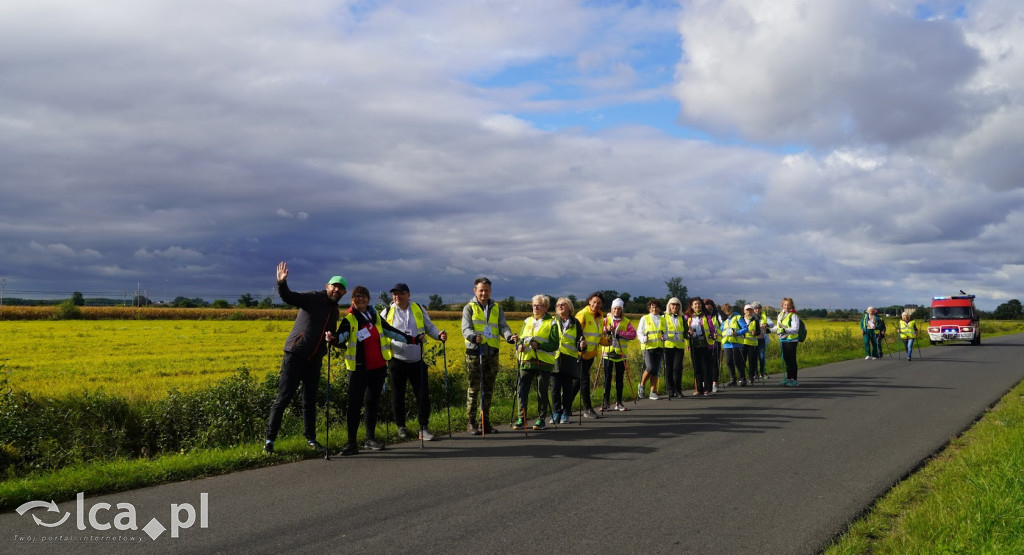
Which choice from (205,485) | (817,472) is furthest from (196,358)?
(817,472)

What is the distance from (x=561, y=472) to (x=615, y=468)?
0.61 meters

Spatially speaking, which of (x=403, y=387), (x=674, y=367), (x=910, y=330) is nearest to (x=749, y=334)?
(x=674, y=367)

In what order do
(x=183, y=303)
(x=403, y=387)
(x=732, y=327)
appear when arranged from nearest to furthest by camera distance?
(x=403, y=387) → (x=732, y=327) → (x=183, y=303)

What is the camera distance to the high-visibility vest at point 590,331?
11633 mm

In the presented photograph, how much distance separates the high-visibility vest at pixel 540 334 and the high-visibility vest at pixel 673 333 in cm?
455

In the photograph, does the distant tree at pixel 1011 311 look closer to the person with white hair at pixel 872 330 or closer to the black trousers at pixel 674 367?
the person with white hair at pixel 872 330

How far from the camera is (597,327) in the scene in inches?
467

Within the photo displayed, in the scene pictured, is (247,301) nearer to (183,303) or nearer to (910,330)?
(183,303)

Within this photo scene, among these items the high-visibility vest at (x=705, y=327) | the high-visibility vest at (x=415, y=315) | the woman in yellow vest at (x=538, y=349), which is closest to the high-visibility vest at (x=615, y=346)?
the woman in yellow vest at (x=538, y=349)

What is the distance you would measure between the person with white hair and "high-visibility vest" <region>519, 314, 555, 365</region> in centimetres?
1909

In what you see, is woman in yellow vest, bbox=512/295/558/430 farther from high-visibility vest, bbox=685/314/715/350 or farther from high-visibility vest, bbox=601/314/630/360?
high-visibility vest, bbox=685/314/715/350

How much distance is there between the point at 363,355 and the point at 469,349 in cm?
166

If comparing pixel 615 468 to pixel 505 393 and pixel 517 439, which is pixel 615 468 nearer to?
pixel 517 439

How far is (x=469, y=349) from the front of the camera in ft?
32.0
